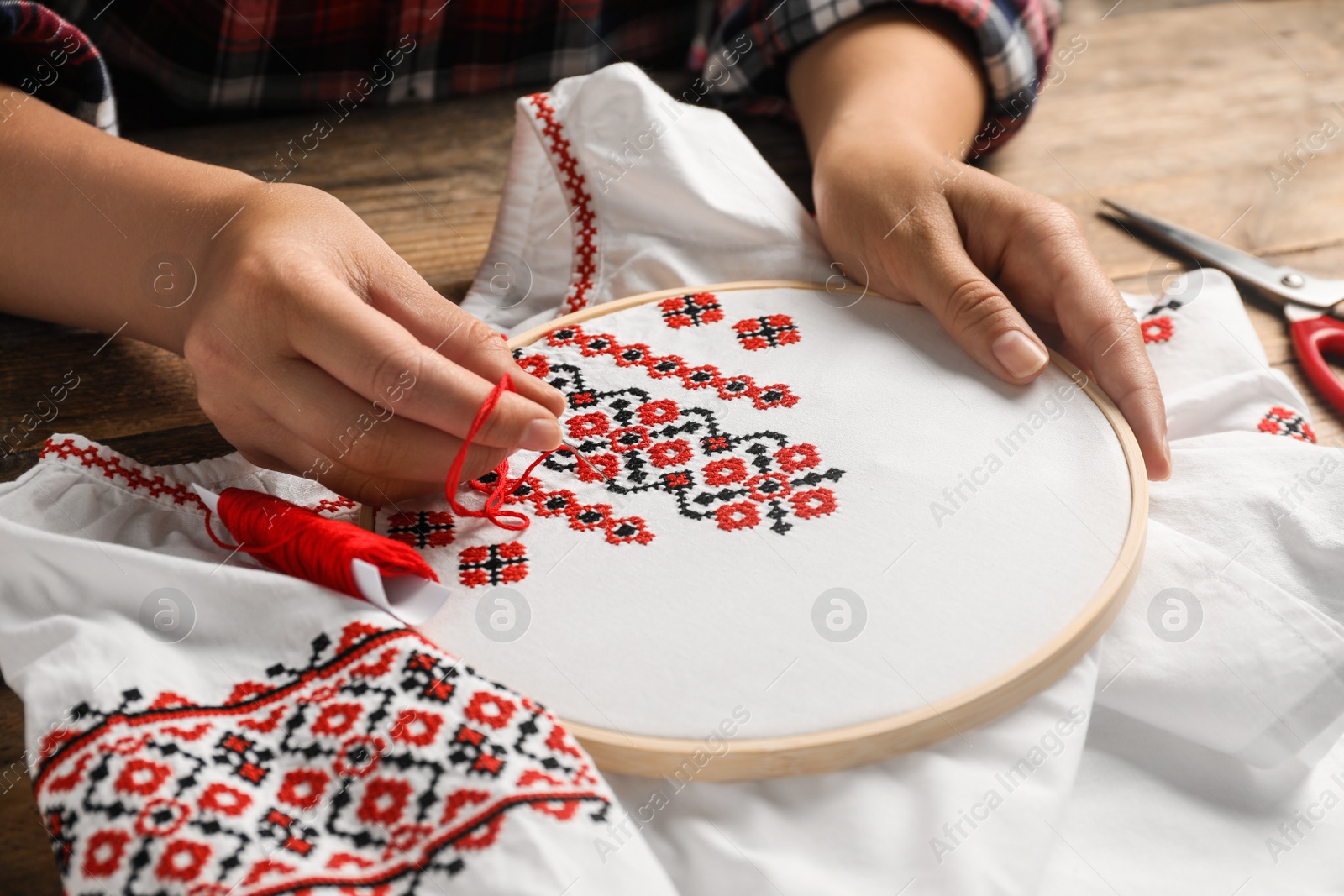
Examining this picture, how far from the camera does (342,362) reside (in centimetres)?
60

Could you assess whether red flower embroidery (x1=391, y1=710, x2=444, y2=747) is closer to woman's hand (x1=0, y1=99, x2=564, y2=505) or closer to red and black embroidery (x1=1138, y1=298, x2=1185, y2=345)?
woman's hand (x1=0, y1=99, x2=564, y2=505)

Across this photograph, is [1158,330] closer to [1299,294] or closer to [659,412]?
[1299,294]

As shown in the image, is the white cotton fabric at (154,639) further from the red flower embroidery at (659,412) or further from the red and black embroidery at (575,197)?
the red and black embroidery at (575,197)

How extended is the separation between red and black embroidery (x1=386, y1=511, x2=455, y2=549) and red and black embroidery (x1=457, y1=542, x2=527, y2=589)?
0.07ft

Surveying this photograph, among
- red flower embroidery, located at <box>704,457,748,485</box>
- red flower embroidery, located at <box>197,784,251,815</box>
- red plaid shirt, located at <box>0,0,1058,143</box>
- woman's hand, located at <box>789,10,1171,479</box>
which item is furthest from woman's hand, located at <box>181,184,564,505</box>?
red plaid shirt, located at <box>0,0,1058,143</box>

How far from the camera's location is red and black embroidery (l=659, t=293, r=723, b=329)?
0.79 m

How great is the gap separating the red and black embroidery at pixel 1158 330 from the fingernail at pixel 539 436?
1.83ft

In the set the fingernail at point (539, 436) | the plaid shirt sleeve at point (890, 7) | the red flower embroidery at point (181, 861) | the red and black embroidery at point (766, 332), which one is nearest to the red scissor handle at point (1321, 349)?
the plaid shirt sleeve at point (890, 7)

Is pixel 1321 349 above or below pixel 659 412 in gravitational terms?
below

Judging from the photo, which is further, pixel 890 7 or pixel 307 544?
pixel 890 7

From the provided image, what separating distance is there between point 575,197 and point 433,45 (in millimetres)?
383

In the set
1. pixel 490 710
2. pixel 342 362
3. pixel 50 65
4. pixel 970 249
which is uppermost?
pixel 50 65

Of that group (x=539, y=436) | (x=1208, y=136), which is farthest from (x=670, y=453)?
(x=1208, y=136)

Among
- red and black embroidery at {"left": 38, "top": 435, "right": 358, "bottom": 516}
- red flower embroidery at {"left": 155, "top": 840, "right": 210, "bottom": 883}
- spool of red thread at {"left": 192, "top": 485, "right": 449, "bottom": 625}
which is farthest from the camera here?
red and black embroidery at {"left": 38, "top": 435, "right": 358, "bottom": 516}
